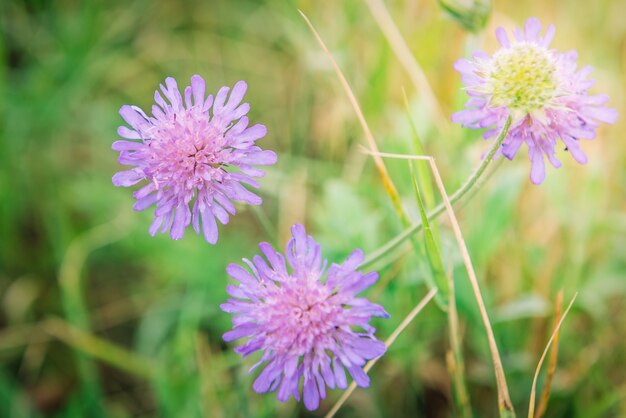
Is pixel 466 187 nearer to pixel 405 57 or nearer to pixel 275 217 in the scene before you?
pixel 405 57

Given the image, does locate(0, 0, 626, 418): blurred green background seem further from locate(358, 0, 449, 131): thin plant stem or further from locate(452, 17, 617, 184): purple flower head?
locate(452, 17, 617, 184): purple flower head

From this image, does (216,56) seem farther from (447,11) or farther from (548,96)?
(548,96)

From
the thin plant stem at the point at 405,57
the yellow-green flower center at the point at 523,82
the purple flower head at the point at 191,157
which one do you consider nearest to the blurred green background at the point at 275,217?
the thin plant stem at the point at 405,57

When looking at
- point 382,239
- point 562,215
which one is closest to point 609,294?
point 562,215

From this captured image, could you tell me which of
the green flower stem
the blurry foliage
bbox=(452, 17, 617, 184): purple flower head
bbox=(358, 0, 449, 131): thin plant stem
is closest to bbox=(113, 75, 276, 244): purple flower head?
the green flower stem

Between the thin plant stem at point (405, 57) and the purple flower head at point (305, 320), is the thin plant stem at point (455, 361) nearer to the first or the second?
the purple flower head at point (305, 320)
